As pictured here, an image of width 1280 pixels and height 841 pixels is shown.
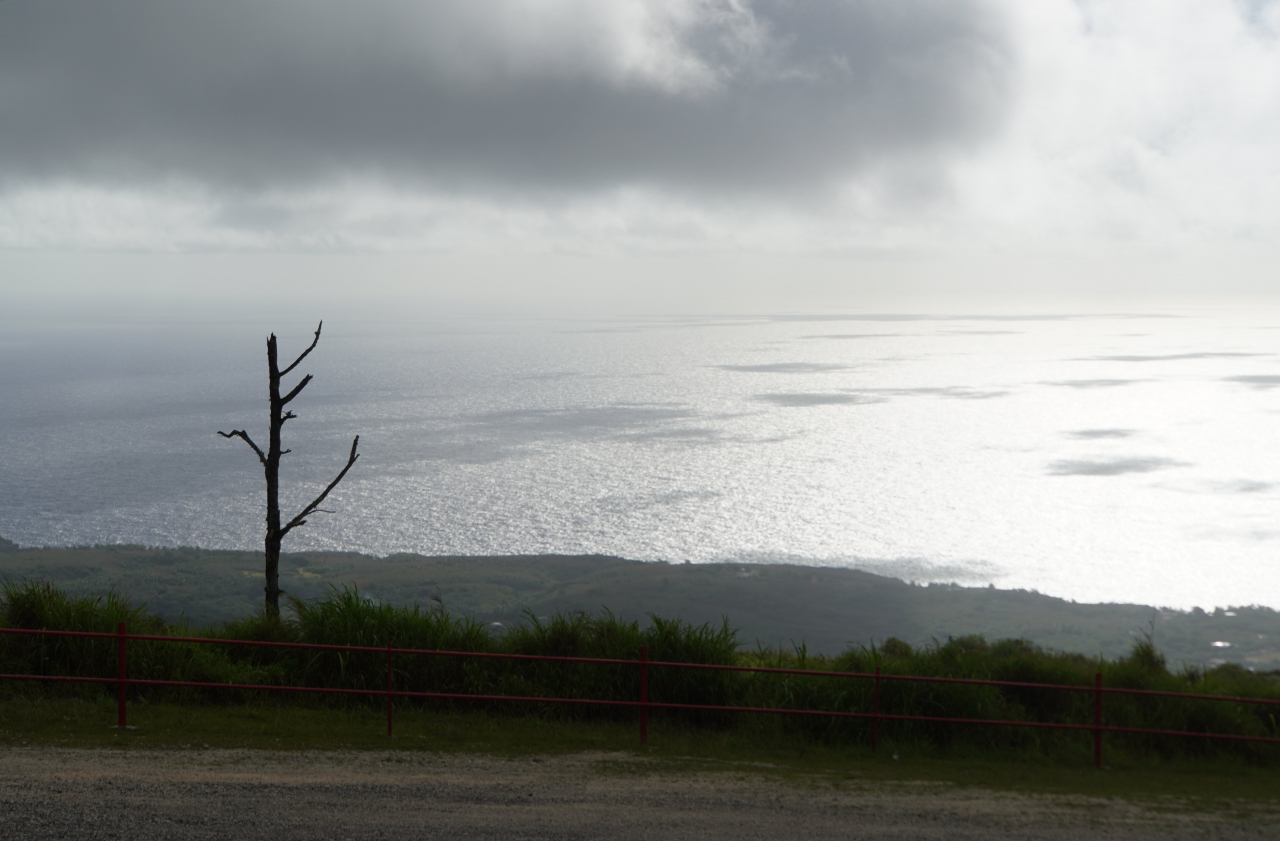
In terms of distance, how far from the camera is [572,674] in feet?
37.7

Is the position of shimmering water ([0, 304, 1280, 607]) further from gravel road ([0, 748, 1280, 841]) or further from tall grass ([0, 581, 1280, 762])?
gravel road ([0, 748, 1280, 841])

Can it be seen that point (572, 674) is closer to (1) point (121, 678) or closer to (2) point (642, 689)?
(2) point (642, 689)

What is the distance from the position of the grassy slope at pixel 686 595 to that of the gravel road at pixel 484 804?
60217mm

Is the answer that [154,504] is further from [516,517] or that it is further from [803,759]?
[803,759]

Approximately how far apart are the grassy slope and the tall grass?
186 feet

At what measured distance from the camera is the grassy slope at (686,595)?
71125mm

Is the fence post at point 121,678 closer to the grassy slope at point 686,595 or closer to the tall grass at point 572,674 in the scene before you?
the tall grass at point 572,674

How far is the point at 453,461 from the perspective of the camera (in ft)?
418

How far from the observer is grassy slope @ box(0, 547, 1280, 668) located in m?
71.1

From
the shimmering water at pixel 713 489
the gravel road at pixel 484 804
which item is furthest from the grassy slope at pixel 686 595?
the gravel road at pixel 484 804

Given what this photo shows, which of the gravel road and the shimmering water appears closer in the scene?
the gravel road

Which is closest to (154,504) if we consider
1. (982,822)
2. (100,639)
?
(100,639)

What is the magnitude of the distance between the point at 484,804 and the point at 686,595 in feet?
240

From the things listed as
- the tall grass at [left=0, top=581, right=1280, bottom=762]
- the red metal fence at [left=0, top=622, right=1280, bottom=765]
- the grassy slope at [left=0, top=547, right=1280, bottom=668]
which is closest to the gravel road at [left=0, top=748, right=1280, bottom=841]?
the red metal fence at [left=0, top=622, right=1280, bottom=765]
